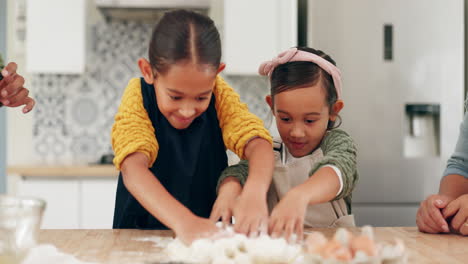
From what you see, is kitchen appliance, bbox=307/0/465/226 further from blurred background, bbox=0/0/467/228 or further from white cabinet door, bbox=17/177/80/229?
white cabinet door, bbox=17/177/80/229

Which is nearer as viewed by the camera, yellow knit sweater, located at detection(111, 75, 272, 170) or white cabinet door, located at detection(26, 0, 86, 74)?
yellow knit sweater, located at detection(111, 75, 272, 170)

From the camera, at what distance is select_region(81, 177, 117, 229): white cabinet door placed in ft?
8.14

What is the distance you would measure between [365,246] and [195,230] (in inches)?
11.5

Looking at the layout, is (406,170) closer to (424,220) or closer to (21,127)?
(424,220)

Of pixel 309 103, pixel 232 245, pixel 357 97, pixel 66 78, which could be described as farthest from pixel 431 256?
pixel 66 78

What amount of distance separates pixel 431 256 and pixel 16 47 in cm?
280

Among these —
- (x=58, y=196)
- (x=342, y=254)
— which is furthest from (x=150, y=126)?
(x=58, y=196)

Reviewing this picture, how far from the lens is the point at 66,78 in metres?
3.01

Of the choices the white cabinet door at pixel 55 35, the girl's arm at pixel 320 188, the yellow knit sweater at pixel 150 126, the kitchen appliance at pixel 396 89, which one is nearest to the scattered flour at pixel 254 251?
the girl's arm at pixel 320 188

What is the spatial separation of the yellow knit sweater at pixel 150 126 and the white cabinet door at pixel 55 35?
1.63 metres

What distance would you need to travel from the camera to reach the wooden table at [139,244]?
0.79 metres

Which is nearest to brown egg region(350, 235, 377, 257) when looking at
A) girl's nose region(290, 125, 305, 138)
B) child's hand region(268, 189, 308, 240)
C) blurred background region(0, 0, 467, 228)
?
child's hand region(268, 189, 308, 240)

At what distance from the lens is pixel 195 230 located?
80 cm

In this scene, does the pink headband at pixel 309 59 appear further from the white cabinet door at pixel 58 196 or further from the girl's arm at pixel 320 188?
the white cabinet door at pixel 58 196
